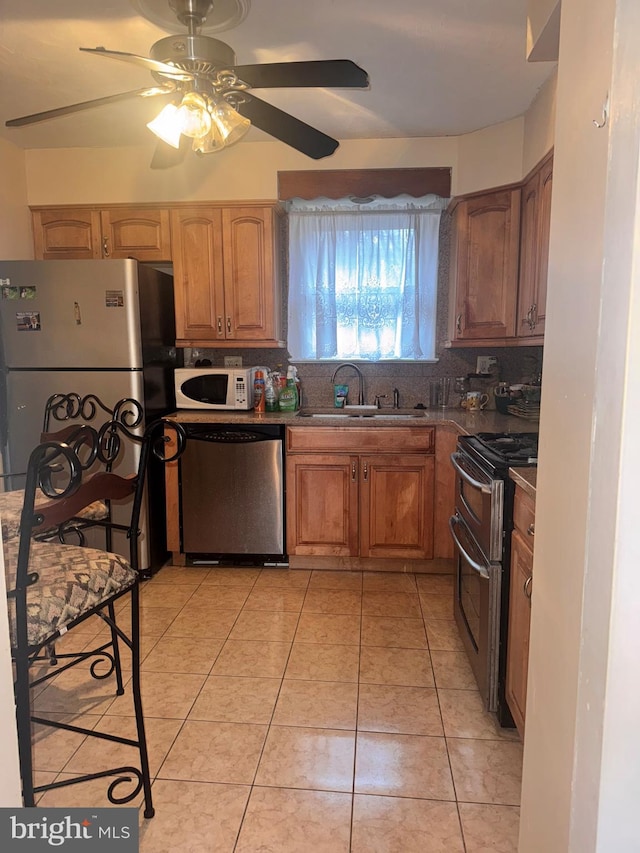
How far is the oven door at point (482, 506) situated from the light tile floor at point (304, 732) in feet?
2.01

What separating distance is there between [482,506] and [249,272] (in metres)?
2.08

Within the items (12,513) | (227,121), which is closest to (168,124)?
(227,121)

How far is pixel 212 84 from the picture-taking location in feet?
5.69

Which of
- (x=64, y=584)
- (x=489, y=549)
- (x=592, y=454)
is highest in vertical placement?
(x=592, y=454)

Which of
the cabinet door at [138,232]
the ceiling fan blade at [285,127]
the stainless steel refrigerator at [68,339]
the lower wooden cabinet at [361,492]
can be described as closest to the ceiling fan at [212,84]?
the ceiling fan blade at [285,127]

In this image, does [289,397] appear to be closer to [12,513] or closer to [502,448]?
[502,448]

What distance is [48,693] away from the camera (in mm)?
2092

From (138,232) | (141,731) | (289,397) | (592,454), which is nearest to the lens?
(592,454)

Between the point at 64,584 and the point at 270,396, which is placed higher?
the point at 270,396

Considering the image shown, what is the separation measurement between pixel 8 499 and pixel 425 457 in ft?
6.67

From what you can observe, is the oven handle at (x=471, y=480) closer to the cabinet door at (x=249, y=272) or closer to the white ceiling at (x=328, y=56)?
the cabinet door at (x=249, y=272)

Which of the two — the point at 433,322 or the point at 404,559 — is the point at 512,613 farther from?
the point at 433,322

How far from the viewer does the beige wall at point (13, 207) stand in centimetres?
315

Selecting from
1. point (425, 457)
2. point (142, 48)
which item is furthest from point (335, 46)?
point (425, 457)
